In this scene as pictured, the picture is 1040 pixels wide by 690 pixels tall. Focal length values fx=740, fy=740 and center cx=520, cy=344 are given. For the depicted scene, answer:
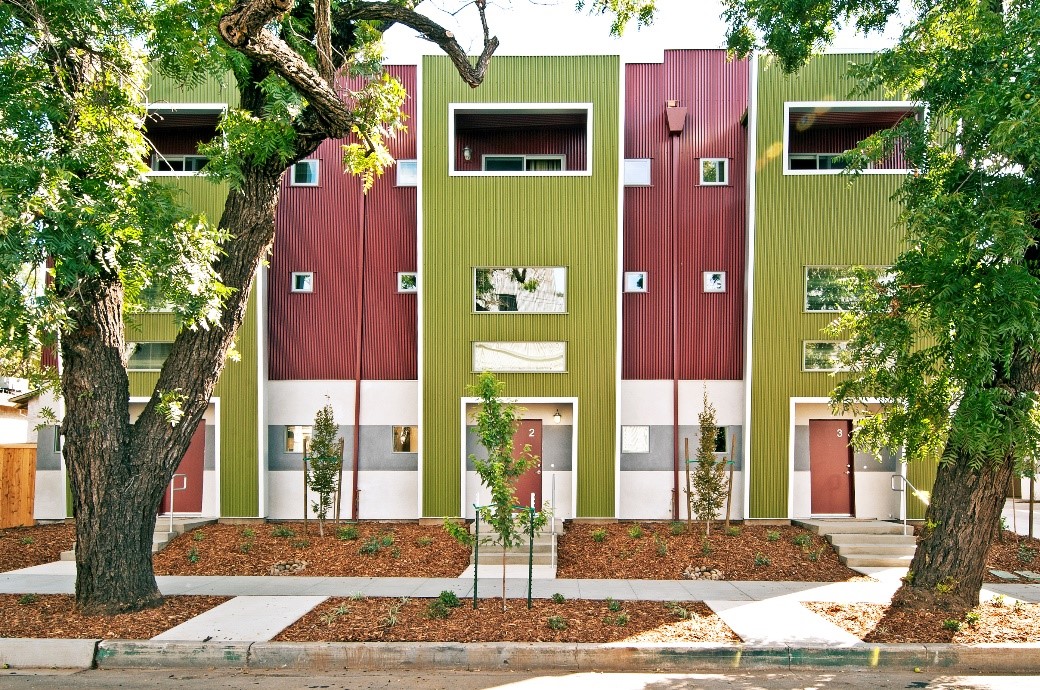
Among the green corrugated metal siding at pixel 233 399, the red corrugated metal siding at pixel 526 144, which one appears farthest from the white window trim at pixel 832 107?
the green corrugated metal siding at pixel 233 399

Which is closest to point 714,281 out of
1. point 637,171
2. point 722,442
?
point 637,171

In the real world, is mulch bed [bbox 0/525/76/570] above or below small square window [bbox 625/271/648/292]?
below

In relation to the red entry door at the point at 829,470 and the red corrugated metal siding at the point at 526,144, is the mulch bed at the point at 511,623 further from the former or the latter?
the red corrugated metal siding at the point at 526,144

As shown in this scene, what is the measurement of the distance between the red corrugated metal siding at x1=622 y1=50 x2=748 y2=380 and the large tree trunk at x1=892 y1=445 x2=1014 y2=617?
251 inches

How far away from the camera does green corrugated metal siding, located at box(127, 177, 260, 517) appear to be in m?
14.7

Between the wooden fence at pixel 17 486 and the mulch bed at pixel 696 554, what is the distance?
1086 cm

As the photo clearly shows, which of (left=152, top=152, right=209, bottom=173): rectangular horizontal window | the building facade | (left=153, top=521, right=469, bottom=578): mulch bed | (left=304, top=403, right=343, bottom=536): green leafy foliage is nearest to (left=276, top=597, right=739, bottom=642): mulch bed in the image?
(left=153, top=521, right=469, bottom=578): mulch bed

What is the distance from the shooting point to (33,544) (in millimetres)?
13148

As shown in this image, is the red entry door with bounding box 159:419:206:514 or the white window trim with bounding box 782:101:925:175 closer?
the white window trim with bounding box 782:101:925:175

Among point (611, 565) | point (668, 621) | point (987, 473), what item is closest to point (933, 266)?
point (987, 473)

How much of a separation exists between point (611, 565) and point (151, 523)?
6.68 metres

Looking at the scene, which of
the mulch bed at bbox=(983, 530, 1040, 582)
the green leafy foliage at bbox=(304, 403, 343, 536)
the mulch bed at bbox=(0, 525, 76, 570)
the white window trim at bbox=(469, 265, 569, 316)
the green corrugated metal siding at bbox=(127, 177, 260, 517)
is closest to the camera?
the mulch bed at bbox=(983, 530, 1040, 582)

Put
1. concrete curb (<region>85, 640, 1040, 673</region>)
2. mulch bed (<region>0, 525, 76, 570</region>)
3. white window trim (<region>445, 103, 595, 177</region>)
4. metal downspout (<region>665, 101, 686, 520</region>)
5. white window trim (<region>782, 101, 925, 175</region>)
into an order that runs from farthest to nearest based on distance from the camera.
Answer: metal downspout (<region>665, 101, 686, 520</region>)
white window trim (<region>445, 103, 595, 177</region>)
white window trim (<region>782, 101, 925, 175</region>)
mulch bed (<region>0, 525, 76, 570</region>)
concrete curb (<region>85, 640, 1040, 673</region>)

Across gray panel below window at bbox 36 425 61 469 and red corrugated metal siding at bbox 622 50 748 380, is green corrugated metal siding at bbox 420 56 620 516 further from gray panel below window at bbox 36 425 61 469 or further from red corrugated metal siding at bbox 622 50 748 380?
gray panel below window at bbox 36 425 61 469
